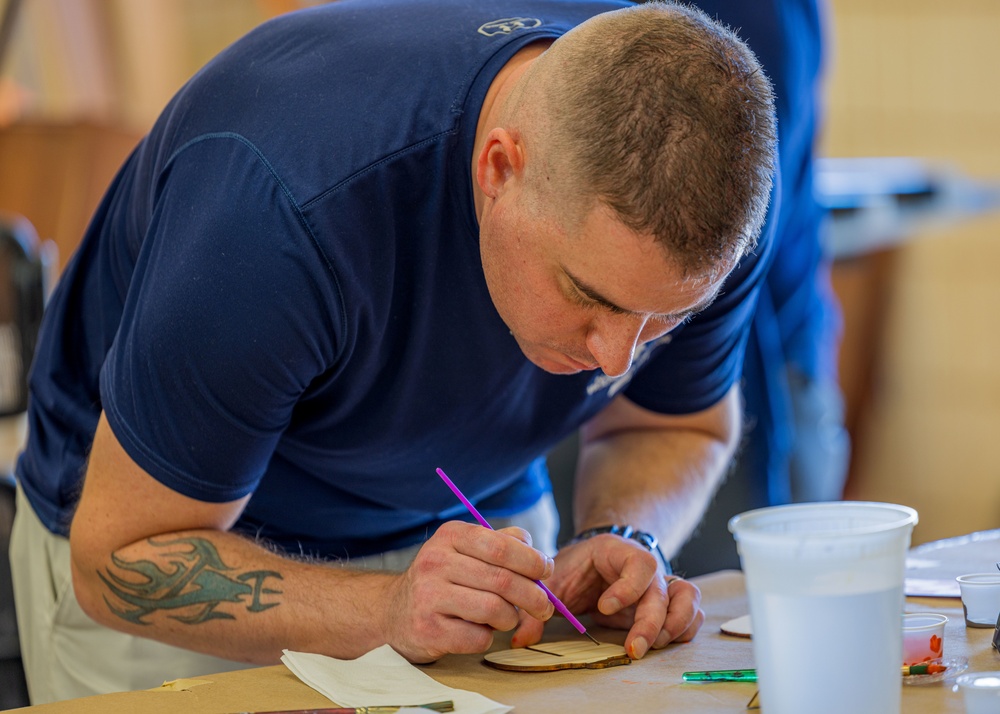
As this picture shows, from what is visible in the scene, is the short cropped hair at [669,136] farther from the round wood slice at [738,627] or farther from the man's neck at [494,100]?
the round wood slice at [738,627]

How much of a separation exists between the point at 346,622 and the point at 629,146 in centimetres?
56

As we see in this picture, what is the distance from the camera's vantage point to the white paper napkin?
3.35 ft

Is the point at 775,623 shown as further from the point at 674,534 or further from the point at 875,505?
the point at 674,534

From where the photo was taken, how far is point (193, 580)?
1.26 meters

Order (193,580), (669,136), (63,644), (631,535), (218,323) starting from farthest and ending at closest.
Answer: (63,644)
(631,535)
(193,580)
(218,323)
(669,136)

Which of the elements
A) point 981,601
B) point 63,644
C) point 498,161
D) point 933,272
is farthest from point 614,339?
point 933,272

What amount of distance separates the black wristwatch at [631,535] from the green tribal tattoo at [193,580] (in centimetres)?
38

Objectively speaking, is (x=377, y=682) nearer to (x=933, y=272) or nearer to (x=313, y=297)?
(x=313, y=297)

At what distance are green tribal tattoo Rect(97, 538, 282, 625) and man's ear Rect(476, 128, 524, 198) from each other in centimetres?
47

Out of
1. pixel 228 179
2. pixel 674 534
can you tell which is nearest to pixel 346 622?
pixel 228 179

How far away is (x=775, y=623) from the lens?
0.89 metres

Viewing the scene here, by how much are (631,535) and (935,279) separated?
3827 millimetres

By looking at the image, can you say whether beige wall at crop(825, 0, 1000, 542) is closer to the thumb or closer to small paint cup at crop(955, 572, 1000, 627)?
small paint cup at crop(955, 572, 1000, 627)

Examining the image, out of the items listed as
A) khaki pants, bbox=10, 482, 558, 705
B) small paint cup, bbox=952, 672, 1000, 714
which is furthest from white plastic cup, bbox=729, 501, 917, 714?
khaki pants, bbox=10, 482, 558, 705
